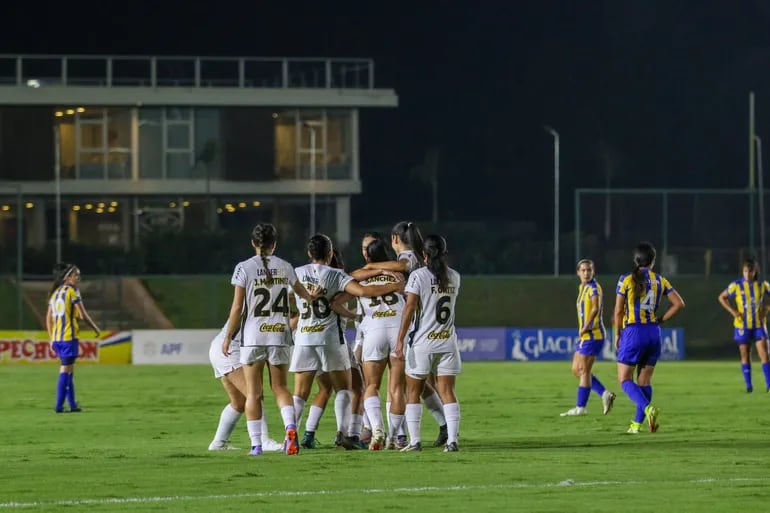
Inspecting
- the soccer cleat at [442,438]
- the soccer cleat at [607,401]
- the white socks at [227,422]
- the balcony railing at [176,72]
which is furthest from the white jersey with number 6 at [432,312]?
the balcony railing at [176,72]

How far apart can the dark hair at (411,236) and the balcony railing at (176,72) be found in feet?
177

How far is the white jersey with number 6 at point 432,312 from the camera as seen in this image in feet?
49.8

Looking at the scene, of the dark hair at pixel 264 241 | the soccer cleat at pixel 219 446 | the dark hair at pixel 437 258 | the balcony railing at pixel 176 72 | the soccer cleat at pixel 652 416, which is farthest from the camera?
the balcony railing at pixel 176 72

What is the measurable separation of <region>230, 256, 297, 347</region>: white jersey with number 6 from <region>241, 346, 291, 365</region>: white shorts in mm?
48

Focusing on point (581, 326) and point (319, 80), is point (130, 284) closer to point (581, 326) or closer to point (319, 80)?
point (319, 80)

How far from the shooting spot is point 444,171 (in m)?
125

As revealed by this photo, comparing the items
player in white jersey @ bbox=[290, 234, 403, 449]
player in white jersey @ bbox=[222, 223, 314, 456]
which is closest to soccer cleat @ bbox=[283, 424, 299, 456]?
player in white jersey @ bbox=[222, 223, 314, 456]

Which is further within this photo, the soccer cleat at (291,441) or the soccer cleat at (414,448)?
the soccer cleat at (414,448)

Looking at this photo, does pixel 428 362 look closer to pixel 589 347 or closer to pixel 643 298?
pixel 643 298

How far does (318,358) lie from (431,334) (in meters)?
1.14

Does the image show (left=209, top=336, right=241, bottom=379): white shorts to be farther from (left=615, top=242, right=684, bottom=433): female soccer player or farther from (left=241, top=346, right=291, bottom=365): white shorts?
(left=615, top=242, right=684, bottom=433): female soccer player

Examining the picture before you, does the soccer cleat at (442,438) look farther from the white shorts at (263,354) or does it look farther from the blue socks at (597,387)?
the blue socks at (597,387)

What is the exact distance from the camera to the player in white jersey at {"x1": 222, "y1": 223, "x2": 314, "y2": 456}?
14805 mm

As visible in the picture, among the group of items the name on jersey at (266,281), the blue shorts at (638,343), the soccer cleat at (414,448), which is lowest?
the soccer cleat at (414,448)
